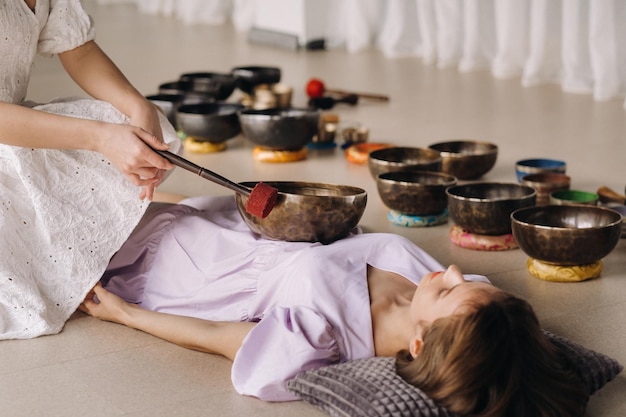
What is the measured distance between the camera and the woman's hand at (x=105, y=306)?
2055 mm

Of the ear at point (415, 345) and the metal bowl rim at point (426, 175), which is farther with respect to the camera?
the metal bowl rim at point (426, 175)

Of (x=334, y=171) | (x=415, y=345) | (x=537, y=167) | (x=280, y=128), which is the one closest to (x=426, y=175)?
(x=537, y=167)

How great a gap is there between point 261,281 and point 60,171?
520 millimetres

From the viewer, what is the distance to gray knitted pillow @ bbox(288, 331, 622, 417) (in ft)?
5.07

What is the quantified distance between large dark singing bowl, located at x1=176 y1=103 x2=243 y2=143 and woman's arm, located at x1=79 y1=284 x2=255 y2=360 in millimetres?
1494

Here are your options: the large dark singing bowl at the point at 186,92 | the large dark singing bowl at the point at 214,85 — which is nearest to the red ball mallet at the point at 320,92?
the large dark singing bowl at the point at 214,85

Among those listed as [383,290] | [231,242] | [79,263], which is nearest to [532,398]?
[383,290]

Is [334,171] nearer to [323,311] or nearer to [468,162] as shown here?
[468,162]

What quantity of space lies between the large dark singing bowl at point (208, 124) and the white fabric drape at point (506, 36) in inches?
64.8

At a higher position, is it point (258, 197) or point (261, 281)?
point (258, 197)

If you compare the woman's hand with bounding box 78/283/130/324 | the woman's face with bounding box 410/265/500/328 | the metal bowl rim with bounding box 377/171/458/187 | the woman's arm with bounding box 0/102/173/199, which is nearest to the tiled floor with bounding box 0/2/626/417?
the woman's hand with bounding box 78/283/130/324

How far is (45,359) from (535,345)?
3.18ft

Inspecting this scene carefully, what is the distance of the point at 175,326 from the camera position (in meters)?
1.94

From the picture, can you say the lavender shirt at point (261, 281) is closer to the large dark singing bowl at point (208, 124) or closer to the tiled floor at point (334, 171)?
the tiled floor at point (334, 171)
